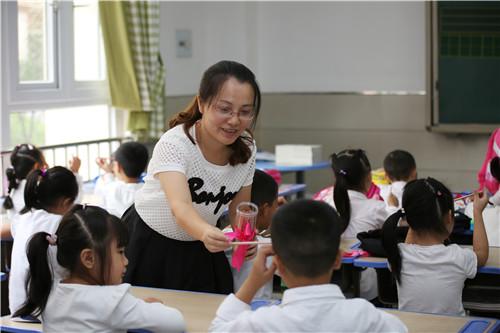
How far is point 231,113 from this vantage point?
95.8 inches

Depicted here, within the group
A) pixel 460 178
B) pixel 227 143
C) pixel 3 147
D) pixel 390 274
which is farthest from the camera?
pixel 460 178

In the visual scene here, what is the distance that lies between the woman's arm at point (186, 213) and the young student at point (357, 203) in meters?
1.55

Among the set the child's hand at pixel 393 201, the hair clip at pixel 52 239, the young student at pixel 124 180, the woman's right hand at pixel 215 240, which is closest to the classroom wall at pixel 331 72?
the young student at pixel 124 180

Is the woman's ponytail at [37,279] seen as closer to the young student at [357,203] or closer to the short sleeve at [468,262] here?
the short sleeve at [468,262]

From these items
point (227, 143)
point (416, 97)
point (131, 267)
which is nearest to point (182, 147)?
point (227, 143)

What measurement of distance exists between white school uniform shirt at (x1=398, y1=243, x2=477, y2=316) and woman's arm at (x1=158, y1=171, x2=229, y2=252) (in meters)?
1.00

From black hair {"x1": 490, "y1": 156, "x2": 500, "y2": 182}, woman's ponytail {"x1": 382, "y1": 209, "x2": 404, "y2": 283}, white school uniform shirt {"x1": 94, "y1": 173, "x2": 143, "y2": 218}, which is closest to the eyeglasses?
woman's ponytail {"x1": 382, "y1": 209, "x2": 404, "y2": 283}

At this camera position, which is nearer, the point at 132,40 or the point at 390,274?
the point at 390,274

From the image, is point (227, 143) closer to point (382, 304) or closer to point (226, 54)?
point (382, 304)

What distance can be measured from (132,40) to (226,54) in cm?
142

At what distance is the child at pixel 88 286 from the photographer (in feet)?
7.10

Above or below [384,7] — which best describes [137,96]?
below

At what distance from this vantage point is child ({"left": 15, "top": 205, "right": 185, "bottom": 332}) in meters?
2.16

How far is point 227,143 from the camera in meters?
2.49
